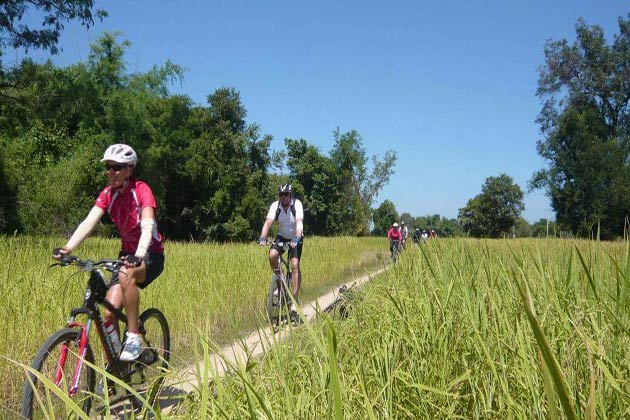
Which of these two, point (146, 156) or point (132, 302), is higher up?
point (146, 156)

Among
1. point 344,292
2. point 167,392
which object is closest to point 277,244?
point 344,292

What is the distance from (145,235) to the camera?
3.75m

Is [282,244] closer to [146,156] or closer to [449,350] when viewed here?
[449,350]

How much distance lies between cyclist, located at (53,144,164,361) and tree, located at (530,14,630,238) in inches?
1722

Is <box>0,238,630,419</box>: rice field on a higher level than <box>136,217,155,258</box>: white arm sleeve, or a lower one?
lower

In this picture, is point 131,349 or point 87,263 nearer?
point 87,263

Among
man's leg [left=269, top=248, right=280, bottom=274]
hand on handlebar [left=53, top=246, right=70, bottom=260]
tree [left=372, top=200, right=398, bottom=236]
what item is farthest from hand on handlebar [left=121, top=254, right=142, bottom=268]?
tree [left=372, top=200, right=398, bottom=236]

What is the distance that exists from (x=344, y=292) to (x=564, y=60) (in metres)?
47.0

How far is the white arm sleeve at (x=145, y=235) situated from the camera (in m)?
3.66

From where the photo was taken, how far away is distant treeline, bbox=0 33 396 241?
57.7ft

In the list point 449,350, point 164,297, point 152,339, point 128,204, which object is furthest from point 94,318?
point 164,297

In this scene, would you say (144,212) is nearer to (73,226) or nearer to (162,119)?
(73,226)

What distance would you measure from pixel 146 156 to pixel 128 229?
125 feet

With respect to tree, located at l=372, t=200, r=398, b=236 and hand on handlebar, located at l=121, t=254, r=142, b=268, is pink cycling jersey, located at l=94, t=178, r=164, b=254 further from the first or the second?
tree, located at l=372, t=200, r=398, b=236
